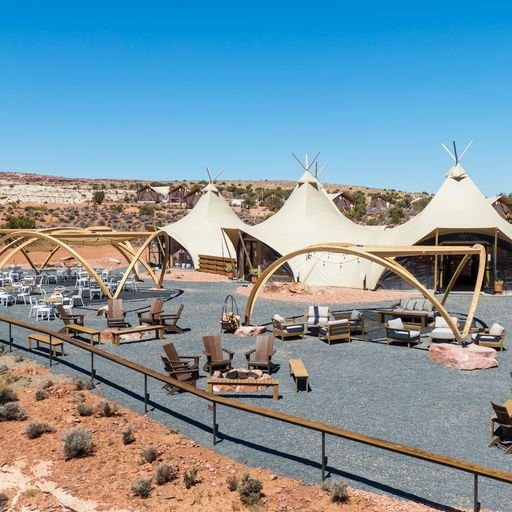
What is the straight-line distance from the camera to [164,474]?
711 cm

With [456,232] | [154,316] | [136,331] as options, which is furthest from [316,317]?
[456,232]

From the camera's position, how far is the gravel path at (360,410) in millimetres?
7164

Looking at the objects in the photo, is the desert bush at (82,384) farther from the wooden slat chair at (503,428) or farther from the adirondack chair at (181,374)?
the wooden slat chair at (503,428)

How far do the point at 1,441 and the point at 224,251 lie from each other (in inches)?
1011

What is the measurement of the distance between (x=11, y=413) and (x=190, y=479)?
4215mm

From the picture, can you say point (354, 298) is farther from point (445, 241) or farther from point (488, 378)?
point (488, 378)

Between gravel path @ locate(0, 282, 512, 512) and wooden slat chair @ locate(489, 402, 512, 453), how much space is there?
226mm

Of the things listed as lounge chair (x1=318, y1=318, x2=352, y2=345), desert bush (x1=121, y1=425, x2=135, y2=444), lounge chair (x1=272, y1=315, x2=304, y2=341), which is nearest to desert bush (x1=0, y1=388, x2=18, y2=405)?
desert bush (x1=121, y1=425, x2=135, y2=444)

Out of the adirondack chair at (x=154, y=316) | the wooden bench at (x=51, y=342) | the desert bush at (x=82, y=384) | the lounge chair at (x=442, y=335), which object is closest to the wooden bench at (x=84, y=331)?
the wooden bench at (x=51, y=342)

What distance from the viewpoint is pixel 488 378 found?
11.6 meters

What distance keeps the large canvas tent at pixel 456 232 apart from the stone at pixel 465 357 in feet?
42.4

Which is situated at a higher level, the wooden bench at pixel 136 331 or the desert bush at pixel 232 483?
the wooden bench at pixel 136 331

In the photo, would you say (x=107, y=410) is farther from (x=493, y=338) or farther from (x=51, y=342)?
(x=493, y=338)

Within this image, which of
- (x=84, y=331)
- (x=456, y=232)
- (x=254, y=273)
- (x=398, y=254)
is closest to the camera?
(x=84, y=331)
